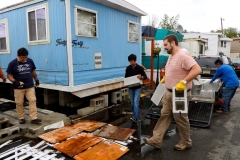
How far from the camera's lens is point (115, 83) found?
24.1 ft

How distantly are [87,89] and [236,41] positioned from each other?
39965mm

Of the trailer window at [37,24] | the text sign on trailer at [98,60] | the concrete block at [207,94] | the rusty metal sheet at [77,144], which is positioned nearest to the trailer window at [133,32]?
the text sign on trailer at [98,60]

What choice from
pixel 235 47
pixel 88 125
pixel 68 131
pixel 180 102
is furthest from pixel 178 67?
pixel 235 47

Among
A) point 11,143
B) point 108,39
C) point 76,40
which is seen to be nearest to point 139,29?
point 108,39

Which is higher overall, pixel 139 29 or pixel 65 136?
pixel 139 29

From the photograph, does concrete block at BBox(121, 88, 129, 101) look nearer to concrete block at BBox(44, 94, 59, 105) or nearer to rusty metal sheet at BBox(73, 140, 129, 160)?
concrete block at BBox(44, 94, 59, 105)

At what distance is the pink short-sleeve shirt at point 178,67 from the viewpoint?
3.15 metres

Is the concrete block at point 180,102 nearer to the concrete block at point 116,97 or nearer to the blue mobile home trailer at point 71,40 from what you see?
the blue mobile home trailer at point 71,40

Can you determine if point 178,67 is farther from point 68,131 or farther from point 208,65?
point 208,65

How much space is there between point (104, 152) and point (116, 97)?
3.93m

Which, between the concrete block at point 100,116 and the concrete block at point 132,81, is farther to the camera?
the concrete block at point 100,116

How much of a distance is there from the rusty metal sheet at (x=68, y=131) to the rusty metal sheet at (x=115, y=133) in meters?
0.29

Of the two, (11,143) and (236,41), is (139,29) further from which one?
(236,41)

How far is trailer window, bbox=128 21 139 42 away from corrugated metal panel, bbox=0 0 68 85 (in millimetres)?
3265
